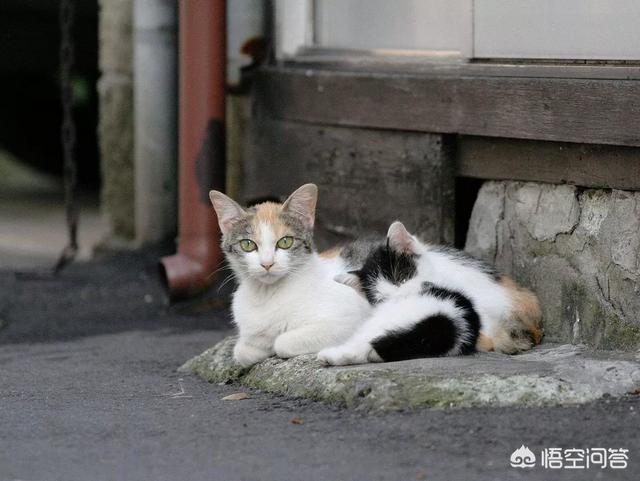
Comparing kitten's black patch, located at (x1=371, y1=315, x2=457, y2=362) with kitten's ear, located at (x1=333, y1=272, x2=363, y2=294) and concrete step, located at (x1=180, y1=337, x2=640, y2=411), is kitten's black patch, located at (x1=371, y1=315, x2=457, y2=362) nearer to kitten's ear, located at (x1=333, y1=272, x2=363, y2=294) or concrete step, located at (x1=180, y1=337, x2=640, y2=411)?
concrete step, located at (x1=180, y1=337, x2=640, y2=411)

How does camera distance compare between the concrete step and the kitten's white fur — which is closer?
the concrete step

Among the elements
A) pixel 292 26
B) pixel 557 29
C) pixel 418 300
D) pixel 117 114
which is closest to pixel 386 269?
pixel 418 300

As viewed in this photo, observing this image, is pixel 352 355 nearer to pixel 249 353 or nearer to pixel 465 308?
pixel 465 308

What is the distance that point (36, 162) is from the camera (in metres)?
12.6

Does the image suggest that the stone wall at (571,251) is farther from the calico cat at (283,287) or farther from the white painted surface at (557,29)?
the calico cat at (283,287)

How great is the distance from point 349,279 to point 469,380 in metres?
0.83

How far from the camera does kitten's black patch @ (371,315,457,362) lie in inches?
159

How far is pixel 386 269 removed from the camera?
4320 millimetres

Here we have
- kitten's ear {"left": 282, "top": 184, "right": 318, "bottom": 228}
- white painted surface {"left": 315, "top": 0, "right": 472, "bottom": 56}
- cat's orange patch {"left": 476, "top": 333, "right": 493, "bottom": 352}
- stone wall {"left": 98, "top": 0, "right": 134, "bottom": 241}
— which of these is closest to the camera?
cat's orange patch {"left": 476, "top": 333, "right": 493, "bottom": 352}

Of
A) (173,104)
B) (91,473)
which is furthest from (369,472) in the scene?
(173,104)

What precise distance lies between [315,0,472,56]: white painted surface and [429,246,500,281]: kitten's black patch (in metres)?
1.03

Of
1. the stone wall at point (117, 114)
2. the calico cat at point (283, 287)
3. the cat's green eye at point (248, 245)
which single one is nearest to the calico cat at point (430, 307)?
the calico cat at point (283, 287)

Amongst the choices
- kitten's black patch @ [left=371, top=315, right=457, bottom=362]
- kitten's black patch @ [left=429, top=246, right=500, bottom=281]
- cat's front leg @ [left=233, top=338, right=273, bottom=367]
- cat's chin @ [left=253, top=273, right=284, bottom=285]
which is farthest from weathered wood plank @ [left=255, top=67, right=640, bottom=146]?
cat's front leg @ [left=233, top=338, right=273, bottom=367]

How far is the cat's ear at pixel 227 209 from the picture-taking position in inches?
176
